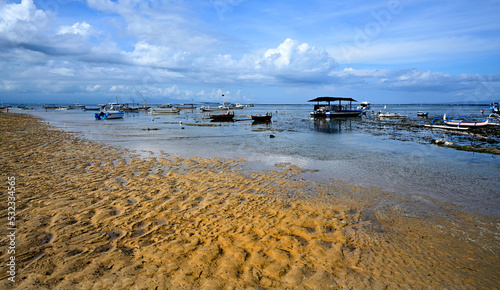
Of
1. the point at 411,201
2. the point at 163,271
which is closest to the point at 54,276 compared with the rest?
the point at 163,271

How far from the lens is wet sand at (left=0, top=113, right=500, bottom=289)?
4.28 meters

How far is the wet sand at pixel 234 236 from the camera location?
14.0 feet

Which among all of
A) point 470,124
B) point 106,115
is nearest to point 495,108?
point 470,124

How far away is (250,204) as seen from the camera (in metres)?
7.70

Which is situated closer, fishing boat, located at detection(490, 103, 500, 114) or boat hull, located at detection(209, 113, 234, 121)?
fishing boat, located at detection(490, 103, 500, 114)

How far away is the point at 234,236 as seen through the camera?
18.5 feet

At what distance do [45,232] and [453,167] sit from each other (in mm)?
17781

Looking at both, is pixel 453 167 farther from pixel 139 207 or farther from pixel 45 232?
pixel 45 232

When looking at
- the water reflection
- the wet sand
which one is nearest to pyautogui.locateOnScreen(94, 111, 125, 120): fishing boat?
the water reflection

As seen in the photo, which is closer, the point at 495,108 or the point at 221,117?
the point at 221,117

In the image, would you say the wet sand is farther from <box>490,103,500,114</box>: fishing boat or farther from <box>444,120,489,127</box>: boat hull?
<box>490,103,500,114</box>: fishing boat

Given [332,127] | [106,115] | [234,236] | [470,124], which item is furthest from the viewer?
[106,115]

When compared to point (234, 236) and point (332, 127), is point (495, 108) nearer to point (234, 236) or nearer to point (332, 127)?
point (332, 127)

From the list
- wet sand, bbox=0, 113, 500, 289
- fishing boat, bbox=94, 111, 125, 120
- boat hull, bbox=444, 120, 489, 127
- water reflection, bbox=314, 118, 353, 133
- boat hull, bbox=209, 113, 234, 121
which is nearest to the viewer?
wet sand, bbox=0, 113, 500, 289
